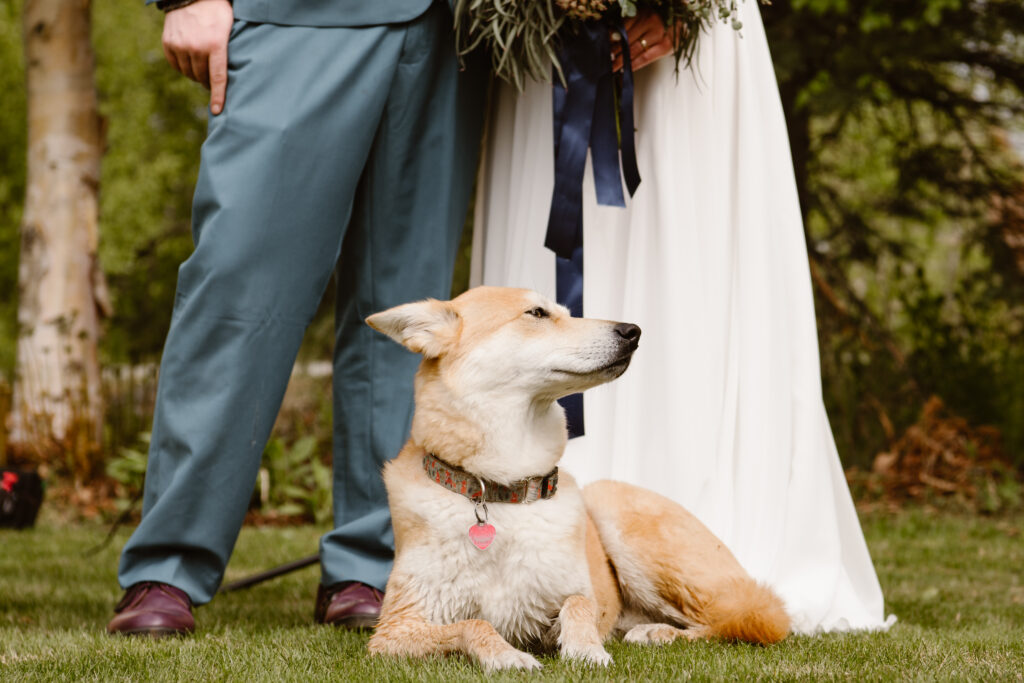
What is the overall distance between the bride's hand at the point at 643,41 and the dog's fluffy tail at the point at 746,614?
149 cm

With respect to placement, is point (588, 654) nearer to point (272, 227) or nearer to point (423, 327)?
point (423, 327)

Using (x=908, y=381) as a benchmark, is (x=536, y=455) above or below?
above

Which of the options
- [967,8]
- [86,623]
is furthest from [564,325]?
[967,8]

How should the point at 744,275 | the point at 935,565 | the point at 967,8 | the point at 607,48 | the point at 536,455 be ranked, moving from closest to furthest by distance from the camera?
the point at 536,455 < the point at 607,48 < the point at 744,275 < the point at 935,565 < the point at 967,8

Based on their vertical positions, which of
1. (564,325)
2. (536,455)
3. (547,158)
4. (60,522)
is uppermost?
(547,158)

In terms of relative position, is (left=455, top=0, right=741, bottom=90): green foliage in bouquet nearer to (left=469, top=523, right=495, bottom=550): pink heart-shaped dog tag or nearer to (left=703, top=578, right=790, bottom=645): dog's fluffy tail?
(left=469, top=523, right=495, bottom=550): pink heart-shaped dog tag

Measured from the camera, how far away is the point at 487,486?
230cm

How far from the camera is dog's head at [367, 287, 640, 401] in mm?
2412

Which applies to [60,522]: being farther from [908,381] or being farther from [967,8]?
[967,8]

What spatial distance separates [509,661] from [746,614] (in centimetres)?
65

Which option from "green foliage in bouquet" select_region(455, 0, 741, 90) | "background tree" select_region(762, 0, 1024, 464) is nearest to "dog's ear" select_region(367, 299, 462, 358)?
"green foliage in bouquet" select_region(455, 0, 741, 90)

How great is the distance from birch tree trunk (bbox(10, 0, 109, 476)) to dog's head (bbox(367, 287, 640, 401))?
4865 millimetres

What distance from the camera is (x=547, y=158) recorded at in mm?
3123

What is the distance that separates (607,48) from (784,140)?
0.72 meters
